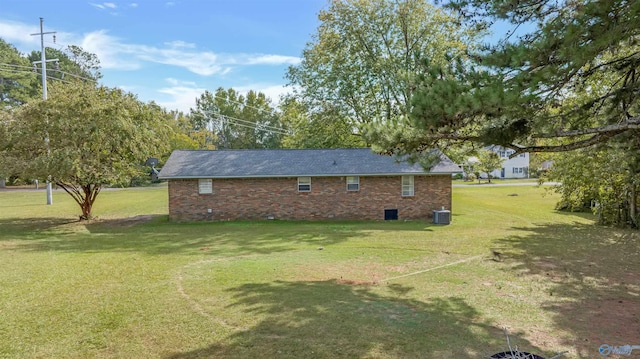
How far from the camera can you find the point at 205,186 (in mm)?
18953

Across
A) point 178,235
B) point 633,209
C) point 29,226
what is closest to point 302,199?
point 178,235

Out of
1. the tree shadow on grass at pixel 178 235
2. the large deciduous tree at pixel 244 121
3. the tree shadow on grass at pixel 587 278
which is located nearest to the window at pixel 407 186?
the tree shadow on grass at pixel 178 235

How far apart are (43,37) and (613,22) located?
33.2 m

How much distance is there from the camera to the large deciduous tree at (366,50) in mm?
21859

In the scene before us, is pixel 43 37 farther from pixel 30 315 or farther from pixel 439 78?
pixel 439 78

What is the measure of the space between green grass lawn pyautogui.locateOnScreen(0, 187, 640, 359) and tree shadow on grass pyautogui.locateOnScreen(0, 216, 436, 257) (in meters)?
0.12

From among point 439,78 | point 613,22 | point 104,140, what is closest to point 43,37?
point 104,140

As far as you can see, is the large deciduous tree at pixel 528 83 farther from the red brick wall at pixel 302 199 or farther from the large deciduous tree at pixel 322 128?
the large deciduous tree at pixel 322 128

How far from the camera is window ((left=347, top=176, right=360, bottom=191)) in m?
18.9

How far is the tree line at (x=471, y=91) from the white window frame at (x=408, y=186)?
237 centimetres

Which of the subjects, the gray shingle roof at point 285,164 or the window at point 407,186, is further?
the window at point 407,186

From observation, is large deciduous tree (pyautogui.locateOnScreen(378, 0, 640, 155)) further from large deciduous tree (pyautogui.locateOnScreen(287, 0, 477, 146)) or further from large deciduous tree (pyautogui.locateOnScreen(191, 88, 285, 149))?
large deciduous tree (pyautogui.locateOnScreen(191, 88, 285, 149))

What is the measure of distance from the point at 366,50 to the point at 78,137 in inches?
624

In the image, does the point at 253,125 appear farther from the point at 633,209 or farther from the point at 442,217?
the point at 633,209
